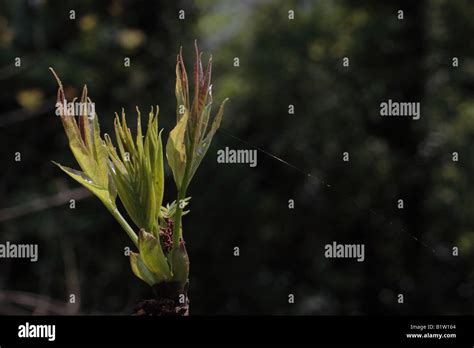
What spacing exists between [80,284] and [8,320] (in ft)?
14.4

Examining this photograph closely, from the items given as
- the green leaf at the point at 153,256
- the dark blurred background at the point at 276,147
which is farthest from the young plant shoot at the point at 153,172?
the dark blurred background at the point at 276,147

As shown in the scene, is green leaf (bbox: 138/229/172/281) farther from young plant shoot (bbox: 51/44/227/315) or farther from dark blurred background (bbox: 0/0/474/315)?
dark blurred background (bbox: 0/0/474/315)

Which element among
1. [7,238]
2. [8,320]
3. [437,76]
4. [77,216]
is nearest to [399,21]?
[437,76]

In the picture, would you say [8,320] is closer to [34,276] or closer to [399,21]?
[34,276]

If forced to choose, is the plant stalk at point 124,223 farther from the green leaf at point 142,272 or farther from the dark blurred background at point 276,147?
the dark blurred background at point 276,147

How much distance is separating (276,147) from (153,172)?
5.97 m

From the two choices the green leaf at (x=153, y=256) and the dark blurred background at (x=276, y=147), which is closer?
the green leaf at (x=153, y=256)

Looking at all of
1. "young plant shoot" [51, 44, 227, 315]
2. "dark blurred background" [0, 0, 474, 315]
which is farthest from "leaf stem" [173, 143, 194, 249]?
"dark blurred background" [0, 0, 474, 315]

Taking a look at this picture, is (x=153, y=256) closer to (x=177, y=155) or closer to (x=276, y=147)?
(x=177, y=155)

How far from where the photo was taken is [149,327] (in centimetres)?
89

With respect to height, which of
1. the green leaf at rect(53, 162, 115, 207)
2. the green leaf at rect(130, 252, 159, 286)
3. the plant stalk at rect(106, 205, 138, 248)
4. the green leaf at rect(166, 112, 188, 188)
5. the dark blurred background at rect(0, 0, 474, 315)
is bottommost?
the green leaf at rect(130, 252, 159, 286)

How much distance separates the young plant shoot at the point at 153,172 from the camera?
74cm

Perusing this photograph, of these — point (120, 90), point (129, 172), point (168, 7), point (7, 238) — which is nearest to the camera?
point (129, 172)

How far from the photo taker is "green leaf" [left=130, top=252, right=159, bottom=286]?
75cm
